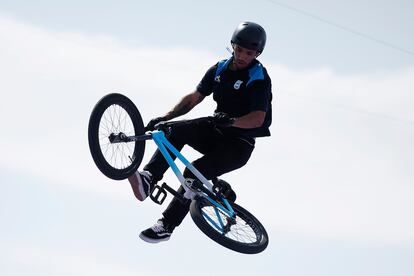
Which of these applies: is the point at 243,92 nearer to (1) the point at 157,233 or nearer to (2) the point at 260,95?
(2) the point at 260,95

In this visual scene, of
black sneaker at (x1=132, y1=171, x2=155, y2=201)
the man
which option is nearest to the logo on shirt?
the man

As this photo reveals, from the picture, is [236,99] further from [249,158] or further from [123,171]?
[123,171]

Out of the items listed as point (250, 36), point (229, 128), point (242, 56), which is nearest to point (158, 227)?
point (229, 128)

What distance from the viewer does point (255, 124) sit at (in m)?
9.38

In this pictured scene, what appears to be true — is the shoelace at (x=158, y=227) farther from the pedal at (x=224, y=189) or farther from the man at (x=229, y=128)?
the pedal at (x=224, y=189)

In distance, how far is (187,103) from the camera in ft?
33.7

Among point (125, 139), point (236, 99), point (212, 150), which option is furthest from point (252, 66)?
point (125, 139)

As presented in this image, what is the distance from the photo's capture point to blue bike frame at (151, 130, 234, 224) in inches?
363

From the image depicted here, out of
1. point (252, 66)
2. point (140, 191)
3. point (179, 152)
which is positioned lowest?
point (140, 191)

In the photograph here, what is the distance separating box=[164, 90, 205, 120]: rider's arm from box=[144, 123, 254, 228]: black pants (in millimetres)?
544

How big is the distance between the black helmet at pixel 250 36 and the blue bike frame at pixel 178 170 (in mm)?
1467

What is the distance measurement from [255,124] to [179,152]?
961 mm

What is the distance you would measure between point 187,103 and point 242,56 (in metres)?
1.11

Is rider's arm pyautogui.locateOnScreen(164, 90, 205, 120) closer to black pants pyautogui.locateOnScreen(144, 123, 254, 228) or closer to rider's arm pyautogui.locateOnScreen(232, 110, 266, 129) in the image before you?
black pants pyautogui.locateOnScreen(144, 123, 254, 228)
